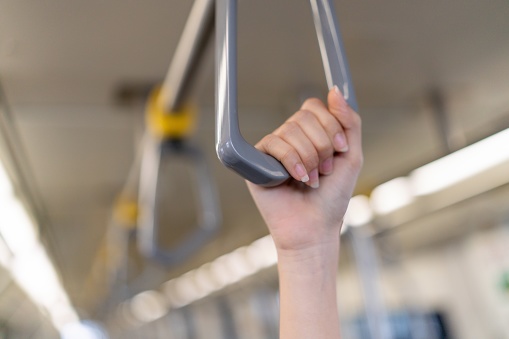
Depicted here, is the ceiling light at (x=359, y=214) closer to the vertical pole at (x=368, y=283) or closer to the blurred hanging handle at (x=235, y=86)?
the vertical pole at (x=368, y=283)

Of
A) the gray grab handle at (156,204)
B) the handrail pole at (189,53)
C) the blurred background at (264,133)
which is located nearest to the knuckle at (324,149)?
the handrail pole at (189,53)

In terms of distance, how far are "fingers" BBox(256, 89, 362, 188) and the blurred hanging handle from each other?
0.01 meters

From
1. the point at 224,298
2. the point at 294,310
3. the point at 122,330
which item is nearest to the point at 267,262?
the point at 224,298

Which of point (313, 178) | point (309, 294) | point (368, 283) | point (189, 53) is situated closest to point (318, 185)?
point (313, 178)

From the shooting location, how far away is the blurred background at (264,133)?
4.95ft

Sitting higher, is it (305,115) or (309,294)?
(305,115)

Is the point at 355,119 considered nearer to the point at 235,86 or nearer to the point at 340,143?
the point at 340,143

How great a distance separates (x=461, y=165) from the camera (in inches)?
85.7

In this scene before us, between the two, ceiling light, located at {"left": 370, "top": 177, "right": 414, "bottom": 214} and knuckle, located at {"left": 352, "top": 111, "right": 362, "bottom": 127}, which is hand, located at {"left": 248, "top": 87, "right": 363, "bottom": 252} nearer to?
knuckle, located at {"left": 352, "top": 111, "right": 362, "bottom": 127}

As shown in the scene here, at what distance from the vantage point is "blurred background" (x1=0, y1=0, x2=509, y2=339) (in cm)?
151

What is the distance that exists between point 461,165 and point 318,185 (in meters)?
1.67

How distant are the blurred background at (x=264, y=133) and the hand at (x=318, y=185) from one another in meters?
0.51

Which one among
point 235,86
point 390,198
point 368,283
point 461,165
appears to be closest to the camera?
point 235,86

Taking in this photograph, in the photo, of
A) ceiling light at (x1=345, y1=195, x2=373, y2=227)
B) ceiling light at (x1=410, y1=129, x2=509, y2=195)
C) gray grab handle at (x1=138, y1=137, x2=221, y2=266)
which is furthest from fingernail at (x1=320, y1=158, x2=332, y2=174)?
ceiling light at (x1=345, y1=195, x2=373, y2=227)
